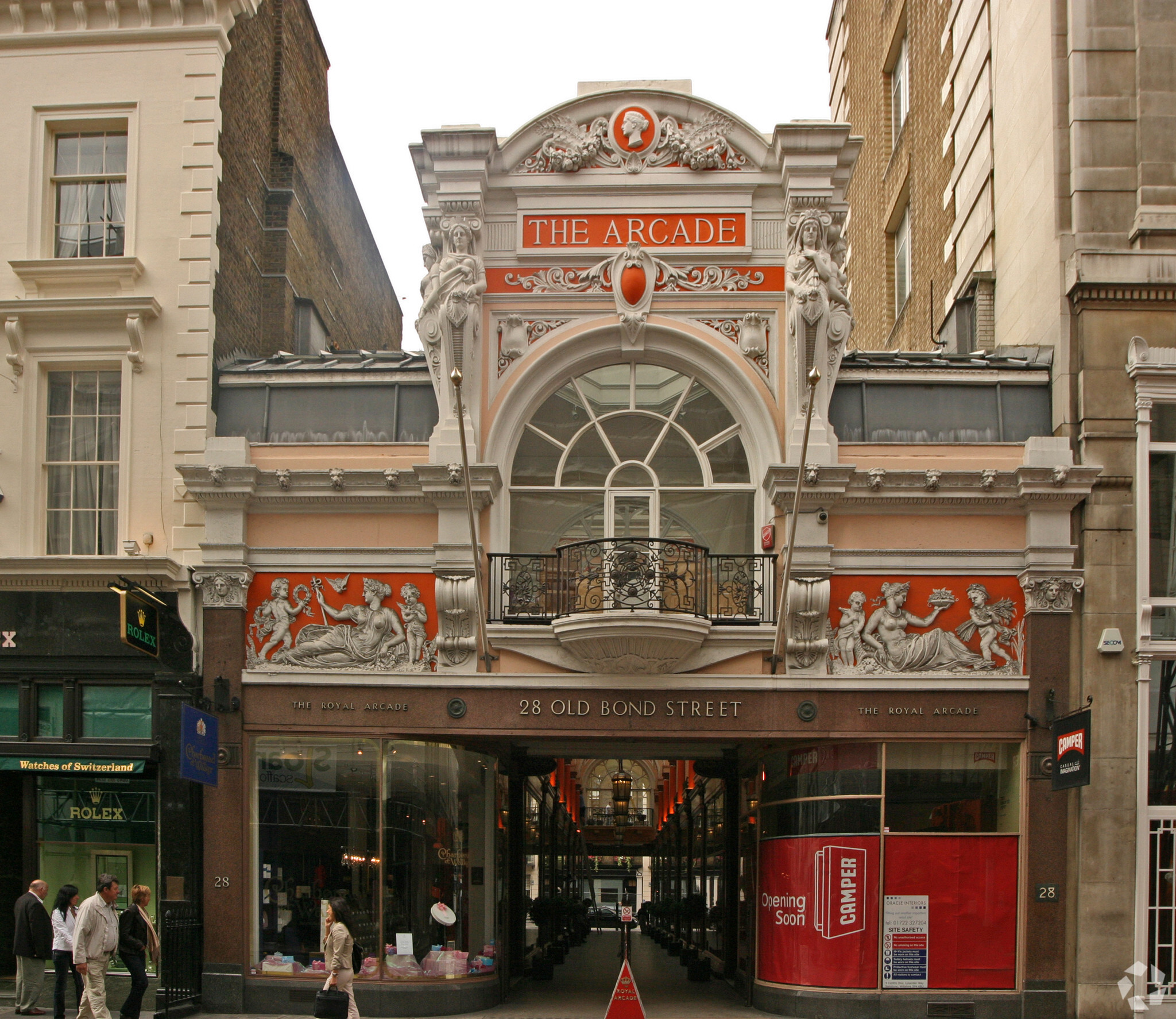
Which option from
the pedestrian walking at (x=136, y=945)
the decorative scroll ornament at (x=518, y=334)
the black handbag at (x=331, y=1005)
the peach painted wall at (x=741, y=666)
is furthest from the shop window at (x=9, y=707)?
the peach painted wall at (x=741, y=666)

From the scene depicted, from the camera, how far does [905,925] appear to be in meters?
17.6

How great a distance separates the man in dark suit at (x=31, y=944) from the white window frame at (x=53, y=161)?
347 inches

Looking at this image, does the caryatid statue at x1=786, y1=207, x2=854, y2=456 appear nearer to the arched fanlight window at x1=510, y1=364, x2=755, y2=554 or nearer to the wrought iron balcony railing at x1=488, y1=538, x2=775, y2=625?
the arched fanlight window at x1=510, y1=364, x2=755, y2=554

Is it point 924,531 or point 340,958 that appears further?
point 924,531

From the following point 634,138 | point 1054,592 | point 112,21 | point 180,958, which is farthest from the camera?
point 112,21

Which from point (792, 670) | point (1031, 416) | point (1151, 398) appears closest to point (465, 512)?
point (792, 670)

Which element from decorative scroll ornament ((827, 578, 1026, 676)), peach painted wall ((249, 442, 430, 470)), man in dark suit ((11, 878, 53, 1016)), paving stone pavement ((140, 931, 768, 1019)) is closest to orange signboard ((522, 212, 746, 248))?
peach painted wall ((249, 442, 430, 470))

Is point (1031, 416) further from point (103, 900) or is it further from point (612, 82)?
point (103, 900)

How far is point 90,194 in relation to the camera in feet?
65.0

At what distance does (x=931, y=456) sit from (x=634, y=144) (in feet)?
19.7

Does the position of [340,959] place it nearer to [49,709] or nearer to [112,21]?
[49,709]

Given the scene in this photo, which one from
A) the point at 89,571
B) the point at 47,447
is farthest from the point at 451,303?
the point at 47,447

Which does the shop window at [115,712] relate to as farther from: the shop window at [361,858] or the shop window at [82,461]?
the shop window at [82,461]

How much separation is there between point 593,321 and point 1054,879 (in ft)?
31.2
